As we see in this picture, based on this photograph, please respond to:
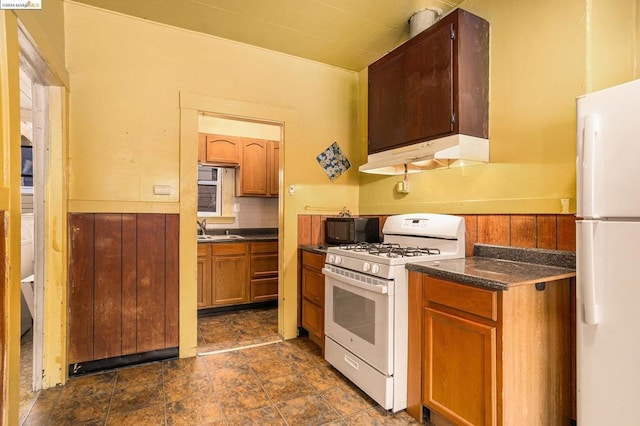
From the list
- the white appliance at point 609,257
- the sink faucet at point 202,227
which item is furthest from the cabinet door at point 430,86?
the sink faucet at point 202,227

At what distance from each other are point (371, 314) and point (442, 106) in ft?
4.55

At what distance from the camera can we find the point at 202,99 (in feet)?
8.90

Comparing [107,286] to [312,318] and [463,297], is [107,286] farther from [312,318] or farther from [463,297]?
[463,297]

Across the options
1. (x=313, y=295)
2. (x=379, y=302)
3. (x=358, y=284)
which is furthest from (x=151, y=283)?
(x=379, y=302)

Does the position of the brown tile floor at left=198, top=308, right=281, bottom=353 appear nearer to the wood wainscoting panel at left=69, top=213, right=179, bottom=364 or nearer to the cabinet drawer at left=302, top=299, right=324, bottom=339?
the cabinet drawer at left=302, top=299, right=324, bottom=339

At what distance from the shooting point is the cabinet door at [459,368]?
1445 mm

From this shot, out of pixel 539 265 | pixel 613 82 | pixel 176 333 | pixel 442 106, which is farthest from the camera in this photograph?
pixel 176 333

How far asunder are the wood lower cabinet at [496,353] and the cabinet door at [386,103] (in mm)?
1223

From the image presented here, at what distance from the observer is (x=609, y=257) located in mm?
1279

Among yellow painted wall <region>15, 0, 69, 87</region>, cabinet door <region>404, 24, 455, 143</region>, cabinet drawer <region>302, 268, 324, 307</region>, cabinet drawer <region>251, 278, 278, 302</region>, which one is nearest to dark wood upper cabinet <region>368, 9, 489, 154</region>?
cabinet door <region>404, 24, 455, 143</region>

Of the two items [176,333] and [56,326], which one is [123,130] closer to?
[56,326]

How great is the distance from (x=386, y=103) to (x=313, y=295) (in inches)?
68.0

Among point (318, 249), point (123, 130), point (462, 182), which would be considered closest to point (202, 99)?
point (123, 130)

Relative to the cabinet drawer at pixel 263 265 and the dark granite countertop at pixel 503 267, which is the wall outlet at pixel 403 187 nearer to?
the dark granite countertop at pixel 503 267
